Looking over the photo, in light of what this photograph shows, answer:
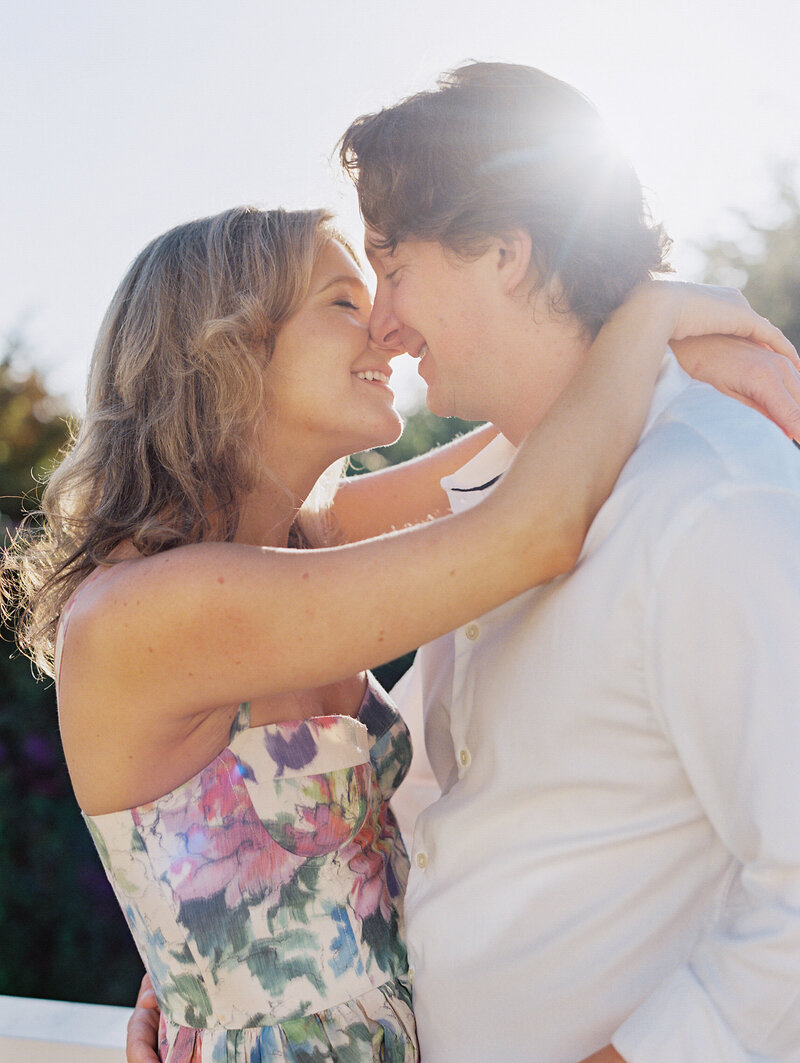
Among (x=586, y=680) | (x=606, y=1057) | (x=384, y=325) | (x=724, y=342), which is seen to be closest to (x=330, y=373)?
(x=384, y=325)

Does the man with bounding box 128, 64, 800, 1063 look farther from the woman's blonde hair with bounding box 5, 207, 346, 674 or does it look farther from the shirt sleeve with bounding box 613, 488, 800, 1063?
the woman's blonde hair with bounding box 5, 207, 346, 674

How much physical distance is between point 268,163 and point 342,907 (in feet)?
6.13

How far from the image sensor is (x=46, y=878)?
4465 mm

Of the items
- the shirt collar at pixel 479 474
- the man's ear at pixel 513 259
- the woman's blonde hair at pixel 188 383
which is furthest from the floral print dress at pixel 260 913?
the man's ear at pixel 513 259

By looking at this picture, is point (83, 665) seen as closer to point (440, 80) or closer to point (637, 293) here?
point (637, 293)

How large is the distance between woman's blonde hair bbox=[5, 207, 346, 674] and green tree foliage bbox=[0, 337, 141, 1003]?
2.21 metres

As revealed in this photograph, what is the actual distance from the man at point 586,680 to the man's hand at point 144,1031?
0.67 metres

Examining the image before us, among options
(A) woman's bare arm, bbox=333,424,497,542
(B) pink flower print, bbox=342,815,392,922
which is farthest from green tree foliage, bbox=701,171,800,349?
(B) pink flower print, bbox=342,815,392,922

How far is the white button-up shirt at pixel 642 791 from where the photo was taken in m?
1.52

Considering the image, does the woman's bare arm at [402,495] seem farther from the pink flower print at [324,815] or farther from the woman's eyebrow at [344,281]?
the pink flower print at [324,815]

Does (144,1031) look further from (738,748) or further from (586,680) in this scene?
(738,748)

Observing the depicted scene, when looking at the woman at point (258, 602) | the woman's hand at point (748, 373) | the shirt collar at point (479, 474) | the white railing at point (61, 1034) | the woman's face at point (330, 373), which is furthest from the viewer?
the white railing at point (61, 1034)

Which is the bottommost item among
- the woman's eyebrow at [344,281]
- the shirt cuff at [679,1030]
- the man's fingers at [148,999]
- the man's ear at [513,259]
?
the man's fingers at [148,999]

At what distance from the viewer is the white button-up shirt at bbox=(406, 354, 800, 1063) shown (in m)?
1.52
